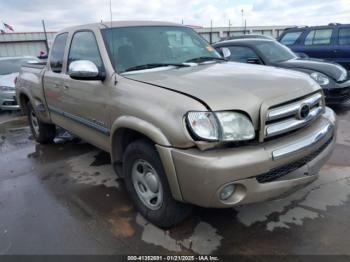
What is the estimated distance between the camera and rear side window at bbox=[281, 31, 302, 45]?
10.1 meters

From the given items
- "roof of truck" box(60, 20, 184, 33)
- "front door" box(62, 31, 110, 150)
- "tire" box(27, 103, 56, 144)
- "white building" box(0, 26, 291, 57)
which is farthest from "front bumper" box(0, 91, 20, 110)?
"white building" box(0, 26, 291, 57)

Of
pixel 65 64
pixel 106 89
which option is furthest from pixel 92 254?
pixel 65 64

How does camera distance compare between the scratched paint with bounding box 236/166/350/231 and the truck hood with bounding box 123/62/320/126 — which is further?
the scratched paint with bounding box 236/166/350/231

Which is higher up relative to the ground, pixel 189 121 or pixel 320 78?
pixel 189 121

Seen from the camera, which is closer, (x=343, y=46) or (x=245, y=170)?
(x=245, y=170)

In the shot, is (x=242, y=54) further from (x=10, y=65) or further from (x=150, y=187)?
(x=10, y=65)

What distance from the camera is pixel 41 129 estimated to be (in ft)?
18.4

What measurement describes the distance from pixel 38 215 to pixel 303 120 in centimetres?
271

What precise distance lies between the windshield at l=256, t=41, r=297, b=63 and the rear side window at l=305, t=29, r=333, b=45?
305 centimetres

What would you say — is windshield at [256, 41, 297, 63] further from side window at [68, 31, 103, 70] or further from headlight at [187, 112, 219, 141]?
headlight at [187, 112, 219, 141]

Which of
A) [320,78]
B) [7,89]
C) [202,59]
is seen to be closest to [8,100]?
[7,89]

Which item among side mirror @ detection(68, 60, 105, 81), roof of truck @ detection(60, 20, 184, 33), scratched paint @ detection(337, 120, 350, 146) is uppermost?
roof of truck @ detection(60, 20, 184, 33)

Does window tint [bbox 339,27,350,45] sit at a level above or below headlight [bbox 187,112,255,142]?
above

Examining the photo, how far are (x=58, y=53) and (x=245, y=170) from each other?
3.34m
